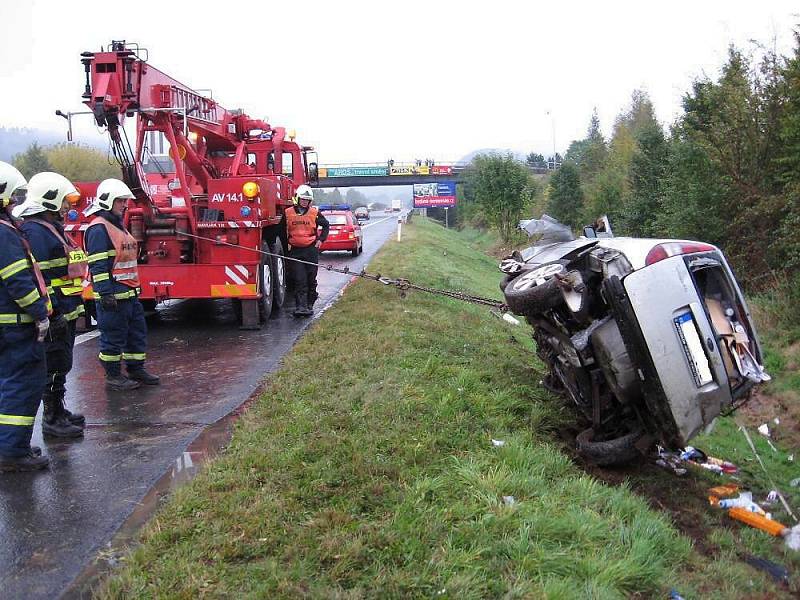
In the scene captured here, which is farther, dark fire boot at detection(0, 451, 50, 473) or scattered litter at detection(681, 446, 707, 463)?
scattered litter at detection(681, 446, 707, 463)

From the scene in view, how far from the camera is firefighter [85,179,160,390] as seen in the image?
20.0ft

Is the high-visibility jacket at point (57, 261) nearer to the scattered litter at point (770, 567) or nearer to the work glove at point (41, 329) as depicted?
the work glove at point (41, 329)

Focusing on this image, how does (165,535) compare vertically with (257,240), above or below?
below

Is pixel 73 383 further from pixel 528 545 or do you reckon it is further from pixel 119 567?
pixel 528 545

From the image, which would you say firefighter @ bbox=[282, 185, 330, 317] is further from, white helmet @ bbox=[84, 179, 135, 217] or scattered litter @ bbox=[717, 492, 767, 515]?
scattered litter @ bbox=[717, 492, 767, 515]

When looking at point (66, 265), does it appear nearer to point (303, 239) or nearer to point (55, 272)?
point (55, 272)

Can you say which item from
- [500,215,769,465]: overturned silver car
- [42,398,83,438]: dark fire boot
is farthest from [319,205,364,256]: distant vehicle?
[500,215,769,465]: overturned silver car

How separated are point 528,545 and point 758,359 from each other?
7.33 ft

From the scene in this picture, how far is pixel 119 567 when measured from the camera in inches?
122

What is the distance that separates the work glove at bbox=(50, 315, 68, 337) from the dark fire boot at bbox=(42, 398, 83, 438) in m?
0.53

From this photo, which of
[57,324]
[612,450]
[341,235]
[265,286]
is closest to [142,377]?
[57,324]

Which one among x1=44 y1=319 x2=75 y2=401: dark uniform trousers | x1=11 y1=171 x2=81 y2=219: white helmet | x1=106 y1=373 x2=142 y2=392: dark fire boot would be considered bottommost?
x1=106 y1=373 x2=142 y2=392: dark fire boot

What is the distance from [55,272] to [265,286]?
448 centimetres

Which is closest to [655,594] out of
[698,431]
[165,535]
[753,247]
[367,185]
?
[698,431]
